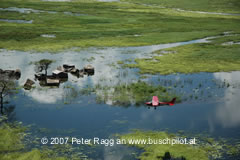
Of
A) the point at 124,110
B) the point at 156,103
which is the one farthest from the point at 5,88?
the point at 156,103

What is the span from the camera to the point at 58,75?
46625 millimetres

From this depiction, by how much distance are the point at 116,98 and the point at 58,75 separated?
1238cm

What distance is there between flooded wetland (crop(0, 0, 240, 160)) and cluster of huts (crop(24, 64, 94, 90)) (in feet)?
0.48

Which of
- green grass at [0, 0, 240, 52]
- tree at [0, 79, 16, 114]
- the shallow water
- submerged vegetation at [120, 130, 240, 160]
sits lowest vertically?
submerged vegetation at [120, 130, 240, 160]

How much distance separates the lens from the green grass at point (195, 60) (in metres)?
54.2

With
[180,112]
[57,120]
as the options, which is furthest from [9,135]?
[180,112]

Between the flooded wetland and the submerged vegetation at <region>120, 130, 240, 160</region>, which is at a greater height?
the flooded wetland

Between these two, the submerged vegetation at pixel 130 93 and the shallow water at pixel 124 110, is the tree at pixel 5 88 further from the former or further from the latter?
the submerged vegetation at pixel 130 93

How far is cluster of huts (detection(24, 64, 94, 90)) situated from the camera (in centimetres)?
4334

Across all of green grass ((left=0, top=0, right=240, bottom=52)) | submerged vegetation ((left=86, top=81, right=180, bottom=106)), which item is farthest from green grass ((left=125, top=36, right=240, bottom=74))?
green grass ((left=0, top=0, right=240, bottom=52))

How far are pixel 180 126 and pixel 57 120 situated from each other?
1310 centimetres

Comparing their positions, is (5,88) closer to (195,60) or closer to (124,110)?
(124,110)

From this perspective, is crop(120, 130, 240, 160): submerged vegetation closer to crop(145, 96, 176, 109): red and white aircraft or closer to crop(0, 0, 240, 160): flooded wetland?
crop(0, 0, 240, 160): flooded wetland

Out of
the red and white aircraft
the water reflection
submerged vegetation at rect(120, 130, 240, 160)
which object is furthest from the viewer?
the red and white aircraft
